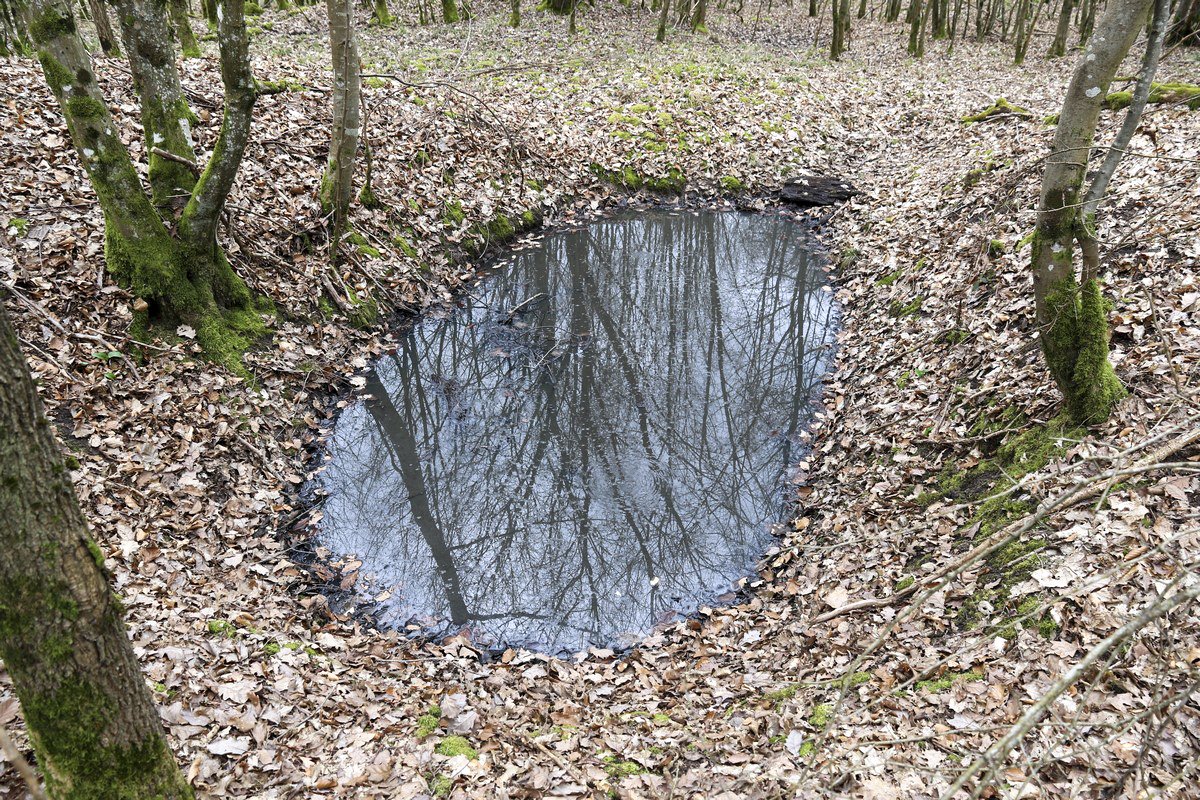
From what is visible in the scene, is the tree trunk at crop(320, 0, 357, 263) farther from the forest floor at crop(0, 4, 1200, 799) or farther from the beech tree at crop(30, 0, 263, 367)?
the beech tree at crop(30, 0, 263, 367)

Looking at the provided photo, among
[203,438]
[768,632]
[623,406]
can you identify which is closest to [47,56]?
[203,438]

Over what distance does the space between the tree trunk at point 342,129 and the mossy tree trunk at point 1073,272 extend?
776 centimetres

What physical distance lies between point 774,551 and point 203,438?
17.2 feet

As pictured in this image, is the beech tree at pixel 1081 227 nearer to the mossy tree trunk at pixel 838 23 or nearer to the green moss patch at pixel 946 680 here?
the green moss patch at pixel 946 680

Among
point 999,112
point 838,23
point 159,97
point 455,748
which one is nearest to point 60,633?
point 455,748

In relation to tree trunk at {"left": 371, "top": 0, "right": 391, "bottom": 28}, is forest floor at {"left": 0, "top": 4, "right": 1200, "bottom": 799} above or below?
below

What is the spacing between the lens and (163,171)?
7.09 m

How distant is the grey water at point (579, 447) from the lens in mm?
5980

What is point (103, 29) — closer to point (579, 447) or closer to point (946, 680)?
point (579, 447)

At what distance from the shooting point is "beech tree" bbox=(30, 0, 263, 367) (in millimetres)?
5895

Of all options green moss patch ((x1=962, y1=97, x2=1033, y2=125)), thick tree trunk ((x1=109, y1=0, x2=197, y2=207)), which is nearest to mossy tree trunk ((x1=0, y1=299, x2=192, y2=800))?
thick tree trunk ((x1=109, y1=0, x2=197, y2=207))

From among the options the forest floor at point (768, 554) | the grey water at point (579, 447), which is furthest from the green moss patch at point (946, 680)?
the grey water at point (579, 447)

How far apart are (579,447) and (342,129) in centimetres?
530

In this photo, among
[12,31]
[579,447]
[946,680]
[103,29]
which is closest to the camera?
[946,680]
